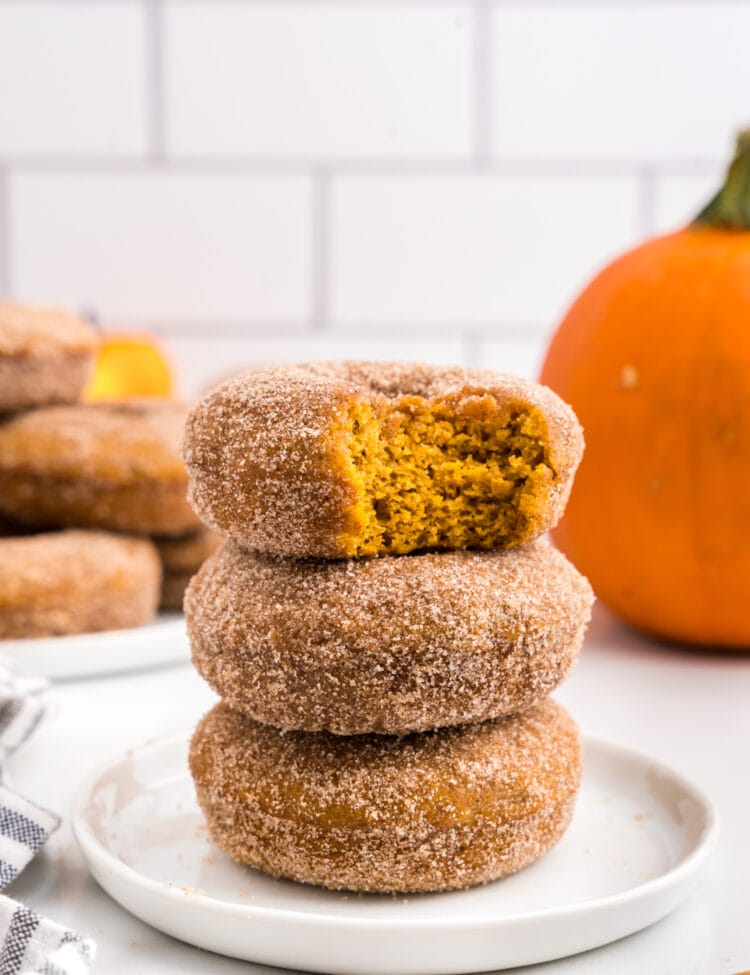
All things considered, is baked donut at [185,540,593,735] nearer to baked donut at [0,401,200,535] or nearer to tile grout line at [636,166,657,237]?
baked donut at [0,401,200,535]

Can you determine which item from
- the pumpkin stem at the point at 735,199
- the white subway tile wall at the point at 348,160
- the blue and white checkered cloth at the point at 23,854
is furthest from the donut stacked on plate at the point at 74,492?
the white subway tile wall at the point at 348,160

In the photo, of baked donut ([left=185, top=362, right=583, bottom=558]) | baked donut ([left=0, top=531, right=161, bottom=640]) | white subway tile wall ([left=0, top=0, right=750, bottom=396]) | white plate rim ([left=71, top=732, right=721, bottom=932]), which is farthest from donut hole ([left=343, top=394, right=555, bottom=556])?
white subway tile wall ([left=0, top=0, right=750, bottom=396])

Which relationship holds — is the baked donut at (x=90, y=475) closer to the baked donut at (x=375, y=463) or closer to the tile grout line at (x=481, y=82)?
the baked donut at (x=375, y=463)

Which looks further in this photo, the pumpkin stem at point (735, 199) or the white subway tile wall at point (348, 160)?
the white subway tile wall at point (348, 160)

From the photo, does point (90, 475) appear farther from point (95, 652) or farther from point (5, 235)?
point (5, 235)

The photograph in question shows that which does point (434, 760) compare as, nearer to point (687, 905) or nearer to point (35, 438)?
point (687, 905)

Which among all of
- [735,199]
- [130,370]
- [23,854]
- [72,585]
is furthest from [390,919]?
[130,370]

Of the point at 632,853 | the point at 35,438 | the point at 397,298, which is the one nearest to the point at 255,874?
the point at 632,853
